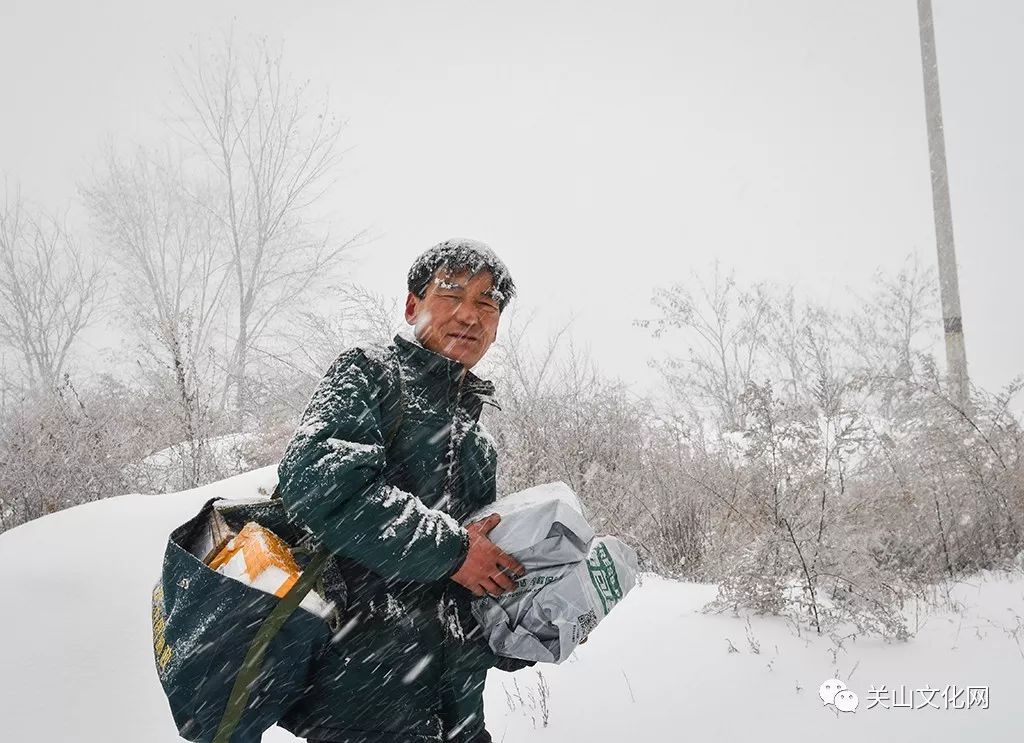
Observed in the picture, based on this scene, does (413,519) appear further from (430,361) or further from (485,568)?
(430,361)

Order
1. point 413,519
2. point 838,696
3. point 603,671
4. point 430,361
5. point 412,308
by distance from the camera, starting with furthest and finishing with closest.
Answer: point 603,671 < point 838,696 < point 412,308 < point 430,361 < point 413,519

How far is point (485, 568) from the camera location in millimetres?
1074

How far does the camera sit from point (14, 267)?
19.0 meters

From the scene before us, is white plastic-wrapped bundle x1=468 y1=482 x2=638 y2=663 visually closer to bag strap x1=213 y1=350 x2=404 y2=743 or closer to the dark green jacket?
the dark green jacket

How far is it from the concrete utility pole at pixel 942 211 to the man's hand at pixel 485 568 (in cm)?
652

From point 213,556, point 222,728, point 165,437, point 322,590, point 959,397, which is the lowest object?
point 959,397

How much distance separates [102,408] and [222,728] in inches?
329

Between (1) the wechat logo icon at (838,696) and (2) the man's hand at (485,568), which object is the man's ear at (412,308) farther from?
(1) the wechat logo icon at (838,696)

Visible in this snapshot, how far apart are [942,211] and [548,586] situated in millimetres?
9395

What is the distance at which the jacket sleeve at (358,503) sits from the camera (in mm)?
982

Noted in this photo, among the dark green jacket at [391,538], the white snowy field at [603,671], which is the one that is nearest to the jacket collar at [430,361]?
the dark green jacket at [391,538]

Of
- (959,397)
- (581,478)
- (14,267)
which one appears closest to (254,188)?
(14,267)

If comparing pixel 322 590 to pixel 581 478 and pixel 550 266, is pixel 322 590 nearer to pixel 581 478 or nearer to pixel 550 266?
pixel 581 478

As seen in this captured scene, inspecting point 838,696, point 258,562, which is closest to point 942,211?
point 838,696
